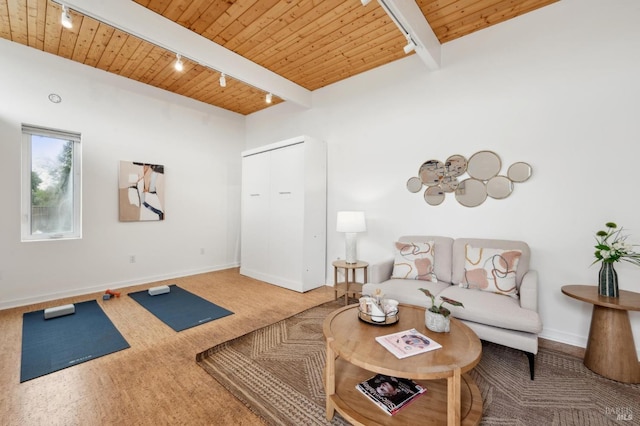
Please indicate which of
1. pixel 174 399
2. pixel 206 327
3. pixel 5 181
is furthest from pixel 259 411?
pixel 5 181

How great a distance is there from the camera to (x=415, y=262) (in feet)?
9.55

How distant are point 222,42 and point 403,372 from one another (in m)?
3.57

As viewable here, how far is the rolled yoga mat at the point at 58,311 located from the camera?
2.94 m

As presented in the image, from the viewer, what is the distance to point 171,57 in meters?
3.53

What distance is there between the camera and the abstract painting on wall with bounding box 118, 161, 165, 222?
409cm

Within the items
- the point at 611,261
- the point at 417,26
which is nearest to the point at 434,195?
the point at 611,261

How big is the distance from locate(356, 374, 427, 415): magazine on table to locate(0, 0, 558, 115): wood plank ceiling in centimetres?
310

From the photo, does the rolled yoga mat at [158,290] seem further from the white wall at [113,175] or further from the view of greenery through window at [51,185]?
the view of greenery through window at [51,185]

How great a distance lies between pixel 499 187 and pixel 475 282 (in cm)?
Result: 101

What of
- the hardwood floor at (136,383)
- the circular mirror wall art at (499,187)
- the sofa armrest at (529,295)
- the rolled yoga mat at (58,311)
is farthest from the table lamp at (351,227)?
the rolled yoga mat at (58,311)

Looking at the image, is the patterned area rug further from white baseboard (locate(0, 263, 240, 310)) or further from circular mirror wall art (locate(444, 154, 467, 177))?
white baseboard (locate(0, 263, 240, 310))

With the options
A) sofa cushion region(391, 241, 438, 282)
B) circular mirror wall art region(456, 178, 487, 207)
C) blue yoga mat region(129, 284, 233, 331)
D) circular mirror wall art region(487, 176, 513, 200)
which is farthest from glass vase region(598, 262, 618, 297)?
blue yoga mat region(129, 284, 233, 331)

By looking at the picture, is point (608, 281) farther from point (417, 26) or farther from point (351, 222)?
point (417, 26)

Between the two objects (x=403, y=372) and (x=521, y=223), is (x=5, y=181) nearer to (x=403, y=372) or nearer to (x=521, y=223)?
(x=403, y=372)
